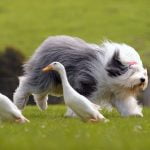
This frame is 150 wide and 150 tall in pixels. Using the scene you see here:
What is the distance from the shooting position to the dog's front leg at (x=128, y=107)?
1756 centimetres

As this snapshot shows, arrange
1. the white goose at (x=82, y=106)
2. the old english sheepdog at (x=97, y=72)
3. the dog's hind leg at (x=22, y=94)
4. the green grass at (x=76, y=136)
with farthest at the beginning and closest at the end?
the dog's hind leg at (x=22, y=94) < the old english sheepdog at (x=97, y=72) < the white goose at (x=82, y=106) < the green grass at (x=76, y=136)

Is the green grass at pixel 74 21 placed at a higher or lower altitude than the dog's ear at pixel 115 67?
lower

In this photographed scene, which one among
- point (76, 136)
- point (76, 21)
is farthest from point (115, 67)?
point (76, 21)

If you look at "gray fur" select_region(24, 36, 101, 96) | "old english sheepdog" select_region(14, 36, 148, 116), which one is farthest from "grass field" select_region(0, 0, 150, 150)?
"old english sheepdog" select_region(14, 36, 148, 116)

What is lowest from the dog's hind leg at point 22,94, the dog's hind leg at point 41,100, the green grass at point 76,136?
the dog's hind leg at point 41,100

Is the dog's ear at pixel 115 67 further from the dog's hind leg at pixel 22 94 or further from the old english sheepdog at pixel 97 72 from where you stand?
the dog's hind leg at pixel 22 94

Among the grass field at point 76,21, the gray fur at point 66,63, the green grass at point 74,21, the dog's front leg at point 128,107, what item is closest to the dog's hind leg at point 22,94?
the gray fur at point 66,63

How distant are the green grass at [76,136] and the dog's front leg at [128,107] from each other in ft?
6.68

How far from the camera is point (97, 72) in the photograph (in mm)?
17625

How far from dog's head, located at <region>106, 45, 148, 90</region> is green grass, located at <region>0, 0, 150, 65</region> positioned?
3995 cm

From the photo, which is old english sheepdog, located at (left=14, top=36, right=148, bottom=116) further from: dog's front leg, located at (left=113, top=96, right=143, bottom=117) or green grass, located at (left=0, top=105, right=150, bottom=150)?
green grass, located at (left=0, top=105, right=150, bottom=150)

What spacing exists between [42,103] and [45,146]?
10.0 metres

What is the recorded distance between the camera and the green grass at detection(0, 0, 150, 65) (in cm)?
6188

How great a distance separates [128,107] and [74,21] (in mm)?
49073
